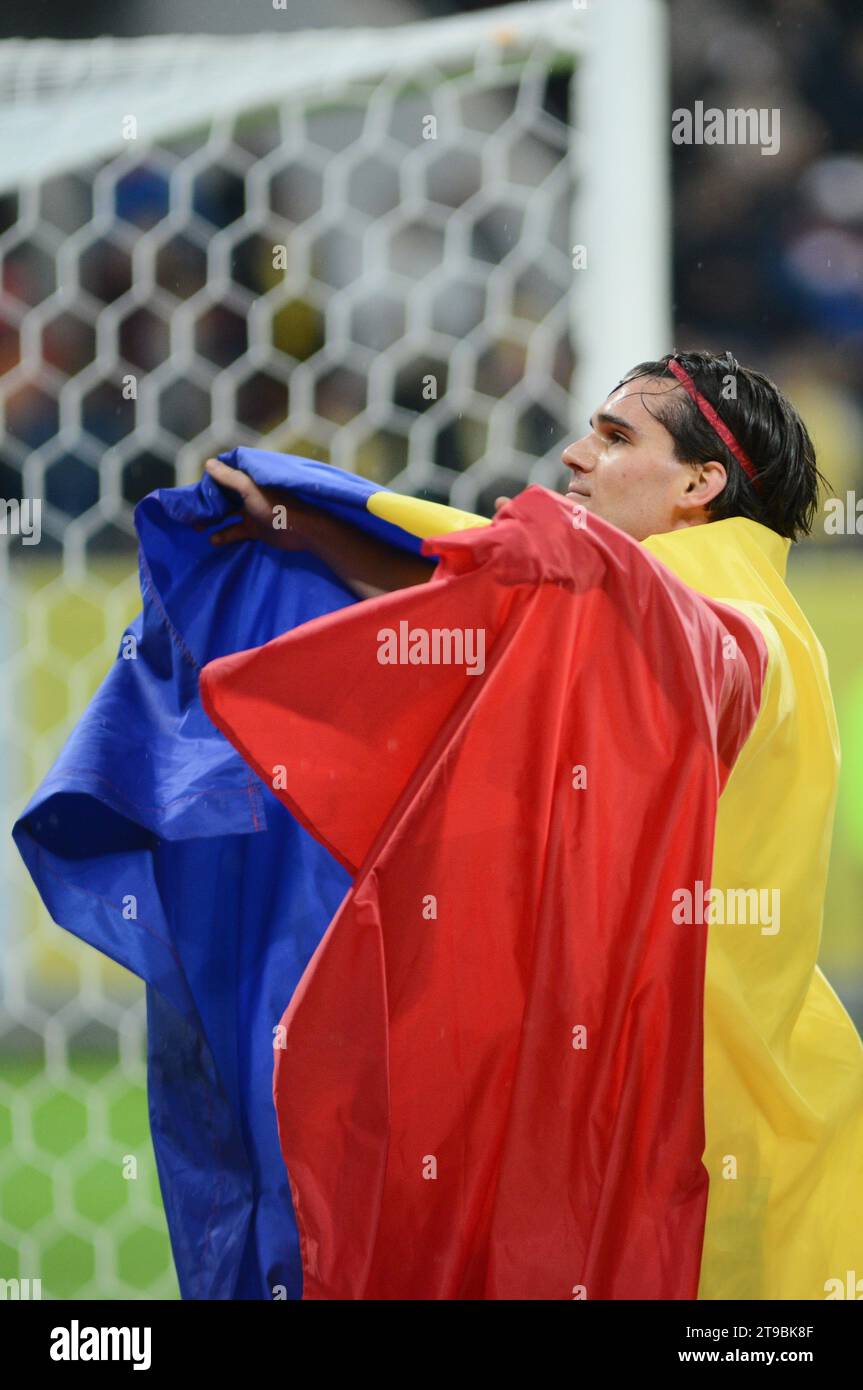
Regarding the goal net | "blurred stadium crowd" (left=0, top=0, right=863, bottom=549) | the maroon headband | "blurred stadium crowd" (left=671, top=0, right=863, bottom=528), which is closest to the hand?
the maroon headband

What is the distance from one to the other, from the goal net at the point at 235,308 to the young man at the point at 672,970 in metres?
0.62

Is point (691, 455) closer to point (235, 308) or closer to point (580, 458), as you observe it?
point (580, 458)

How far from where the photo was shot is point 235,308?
245 centimetres

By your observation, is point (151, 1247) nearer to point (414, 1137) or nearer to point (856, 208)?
point (414, 1137)

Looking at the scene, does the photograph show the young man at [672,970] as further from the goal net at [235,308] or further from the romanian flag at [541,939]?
the goal net at [235,308]

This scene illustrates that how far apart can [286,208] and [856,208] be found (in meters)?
0.98

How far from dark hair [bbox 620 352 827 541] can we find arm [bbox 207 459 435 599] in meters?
0.27

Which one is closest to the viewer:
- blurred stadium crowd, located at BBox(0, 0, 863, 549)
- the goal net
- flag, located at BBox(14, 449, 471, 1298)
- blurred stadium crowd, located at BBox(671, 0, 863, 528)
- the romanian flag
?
the romanian flag

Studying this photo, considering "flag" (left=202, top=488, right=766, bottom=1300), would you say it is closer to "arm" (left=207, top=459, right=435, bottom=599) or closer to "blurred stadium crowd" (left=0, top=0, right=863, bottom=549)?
"arm" (left=207, top=459, right=435, bottom=599)

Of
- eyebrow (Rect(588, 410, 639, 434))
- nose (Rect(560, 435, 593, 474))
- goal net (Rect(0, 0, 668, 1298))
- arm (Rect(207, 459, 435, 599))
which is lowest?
arm (Rect(207, 459, 435, 599))

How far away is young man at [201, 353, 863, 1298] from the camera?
0.94 metres

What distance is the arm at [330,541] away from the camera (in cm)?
114

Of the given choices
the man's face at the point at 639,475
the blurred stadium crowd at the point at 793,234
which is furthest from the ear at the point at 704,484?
the blurred stadium crowd at the point at 793,234

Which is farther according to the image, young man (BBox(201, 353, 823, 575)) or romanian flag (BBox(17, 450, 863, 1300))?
young man (BBox(201, 353, 823, 575))
